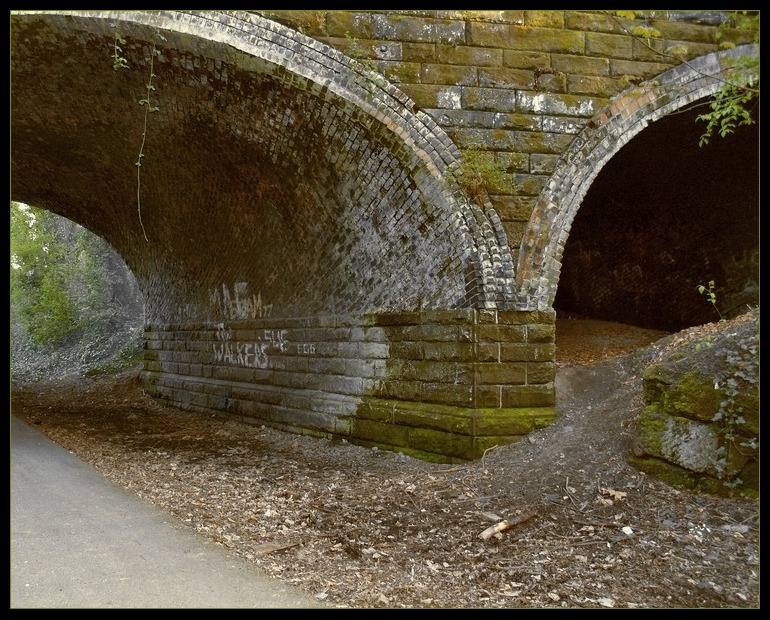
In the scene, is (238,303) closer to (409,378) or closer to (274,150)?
(274,150)

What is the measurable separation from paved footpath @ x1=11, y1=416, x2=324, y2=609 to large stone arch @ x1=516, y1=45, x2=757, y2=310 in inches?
166

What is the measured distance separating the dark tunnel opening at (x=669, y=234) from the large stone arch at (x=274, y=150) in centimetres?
389

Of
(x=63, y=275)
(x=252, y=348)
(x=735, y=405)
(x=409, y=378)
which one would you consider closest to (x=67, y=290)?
(x=63, y=275)

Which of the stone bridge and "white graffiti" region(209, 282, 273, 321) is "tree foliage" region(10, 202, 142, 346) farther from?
the stone bridge

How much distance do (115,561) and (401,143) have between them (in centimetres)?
480

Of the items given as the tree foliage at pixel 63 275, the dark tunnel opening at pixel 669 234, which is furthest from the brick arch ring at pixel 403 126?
the tree foliage at pixel 63 275

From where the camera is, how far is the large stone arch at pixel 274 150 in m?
6.66

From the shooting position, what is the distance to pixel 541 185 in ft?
22.7

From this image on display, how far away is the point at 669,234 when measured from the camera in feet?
39.3

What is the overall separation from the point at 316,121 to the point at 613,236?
788 cm

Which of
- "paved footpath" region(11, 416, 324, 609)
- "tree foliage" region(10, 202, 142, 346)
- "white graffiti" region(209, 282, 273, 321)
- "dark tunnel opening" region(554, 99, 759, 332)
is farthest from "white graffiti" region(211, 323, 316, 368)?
"tree foliage" region(10, 202, 142, 346)

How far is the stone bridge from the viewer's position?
6.67 m

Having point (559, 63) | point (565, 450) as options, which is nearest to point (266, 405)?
point (565, 450)
